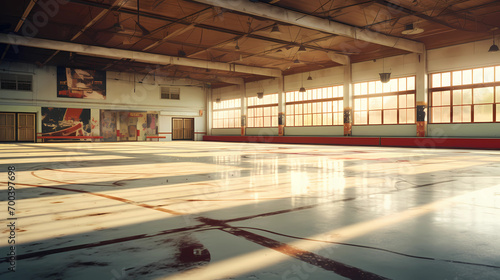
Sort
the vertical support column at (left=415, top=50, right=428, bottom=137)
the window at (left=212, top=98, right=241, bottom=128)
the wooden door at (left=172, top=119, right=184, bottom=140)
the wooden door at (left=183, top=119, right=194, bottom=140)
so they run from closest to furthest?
the vertical support column at (left=415, top=50, right=428, bottom=137)
the window at (left=212, top=98, right=241, bottom=128)
the wooden door at (left=172, top=119, right=184, bottom=140)
the wooden door at (left=183, top=119, right=194, bottom=140)

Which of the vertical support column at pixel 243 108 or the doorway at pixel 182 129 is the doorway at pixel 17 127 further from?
the vertical support column at pixel 243 108

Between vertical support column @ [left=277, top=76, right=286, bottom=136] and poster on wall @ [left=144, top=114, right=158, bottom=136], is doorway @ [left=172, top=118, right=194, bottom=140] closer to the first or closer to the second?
poster on wall @ [left=144, top=114, right=158, bottom=136]

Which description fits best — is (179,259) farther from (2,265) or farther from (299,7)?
(299,7)

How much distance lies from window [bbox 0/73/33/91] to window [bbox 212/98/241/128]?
12.7 m

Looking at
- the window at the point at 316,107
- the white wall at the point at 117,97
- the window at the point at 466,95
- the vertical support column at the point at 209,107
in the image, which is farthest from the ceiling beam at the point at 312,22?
the vertical support column at the point at 209,107

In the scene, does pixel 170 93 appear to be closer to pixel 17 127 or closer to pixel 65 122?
pixel 65 122

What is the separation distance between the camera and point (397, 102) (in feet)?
54.3

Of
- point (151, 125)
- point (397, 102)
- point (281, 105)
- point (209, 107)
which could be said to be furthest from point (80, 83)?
point (397, 102)

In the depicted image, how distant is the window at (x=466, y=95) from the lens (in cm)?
1359

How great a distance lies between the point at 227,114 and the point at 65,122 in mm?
11265

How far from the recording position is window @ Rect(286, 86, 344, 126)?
19062 millimetres

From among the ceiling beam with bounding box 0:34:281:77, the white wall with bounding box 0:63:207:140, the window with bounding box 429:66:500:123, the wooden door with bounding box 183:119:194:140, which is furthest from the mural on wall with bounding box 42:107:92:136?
the window with bounding box 429:66:500:123

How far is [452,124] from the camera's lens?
14.7 metres

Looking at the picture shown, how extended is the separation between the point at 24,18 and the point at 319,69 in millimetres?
14517
